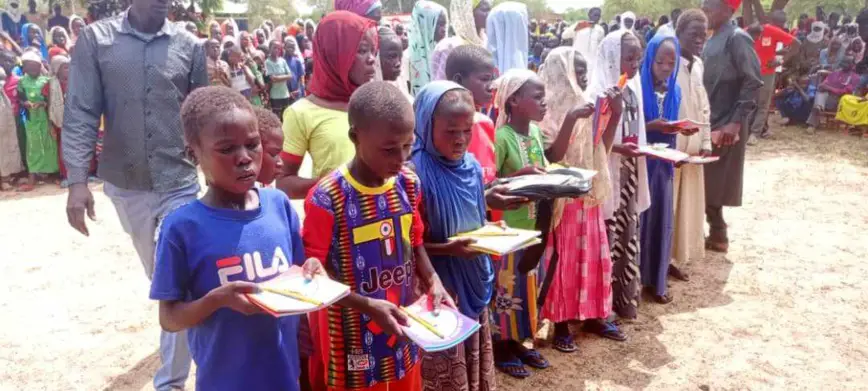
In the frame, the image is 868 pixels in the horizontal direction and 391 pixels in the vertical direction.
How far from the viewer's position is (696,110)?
176 inches

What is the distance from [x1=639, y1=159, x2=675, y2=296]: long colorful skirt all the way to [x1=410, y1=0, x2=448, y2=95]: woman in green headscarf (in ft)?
6.43

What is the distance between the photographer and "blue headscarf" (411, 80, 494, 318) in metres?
2.32

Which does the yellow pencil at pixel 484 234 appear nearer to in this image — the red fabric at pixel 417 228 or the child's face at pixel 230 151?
the red fabric at pixel 417 228

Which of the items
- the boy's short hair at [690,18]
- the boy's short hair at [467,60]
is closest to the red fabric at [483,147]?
the boy's short hair at [467,60]

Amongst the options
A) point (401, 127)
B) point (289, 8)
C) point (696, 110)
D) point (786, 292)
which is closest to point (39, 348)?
point (401, 127)

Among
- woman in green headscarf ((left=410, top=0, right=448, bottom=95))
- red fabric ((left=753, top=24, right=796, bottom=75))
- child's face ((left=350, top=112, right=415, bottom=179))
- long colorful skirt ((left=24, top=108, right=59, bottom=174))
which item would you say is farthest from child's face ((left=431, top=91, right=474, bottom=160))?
red fabric ((left=753, top=24, right=796, bottom=75))

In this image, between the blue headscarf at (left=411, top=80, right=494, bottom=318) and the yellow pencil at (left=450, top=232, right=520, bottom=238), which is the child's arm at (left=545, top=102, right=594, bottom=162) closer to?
the blue headscarf at (left=411, top=80, right=494, bottom=318)

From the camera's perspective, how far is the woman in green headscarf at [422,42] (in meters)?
5.13

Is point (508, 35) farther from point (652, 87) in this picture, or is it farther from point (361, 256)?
point (361, 256)

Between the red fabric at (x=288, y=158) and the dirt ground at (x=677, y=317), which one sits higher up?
the red fabric at (x=288, y=158)

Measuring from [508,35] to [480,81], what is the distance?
2.07 m

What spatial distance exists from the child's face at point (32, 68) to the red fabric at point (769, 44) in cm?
1027

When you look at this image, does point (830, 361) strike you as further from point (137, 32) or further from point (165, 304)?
point (137, 32)

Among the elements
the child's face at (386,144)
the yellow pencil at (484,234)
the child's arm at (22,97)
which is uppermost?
the child's face at (386,144)
